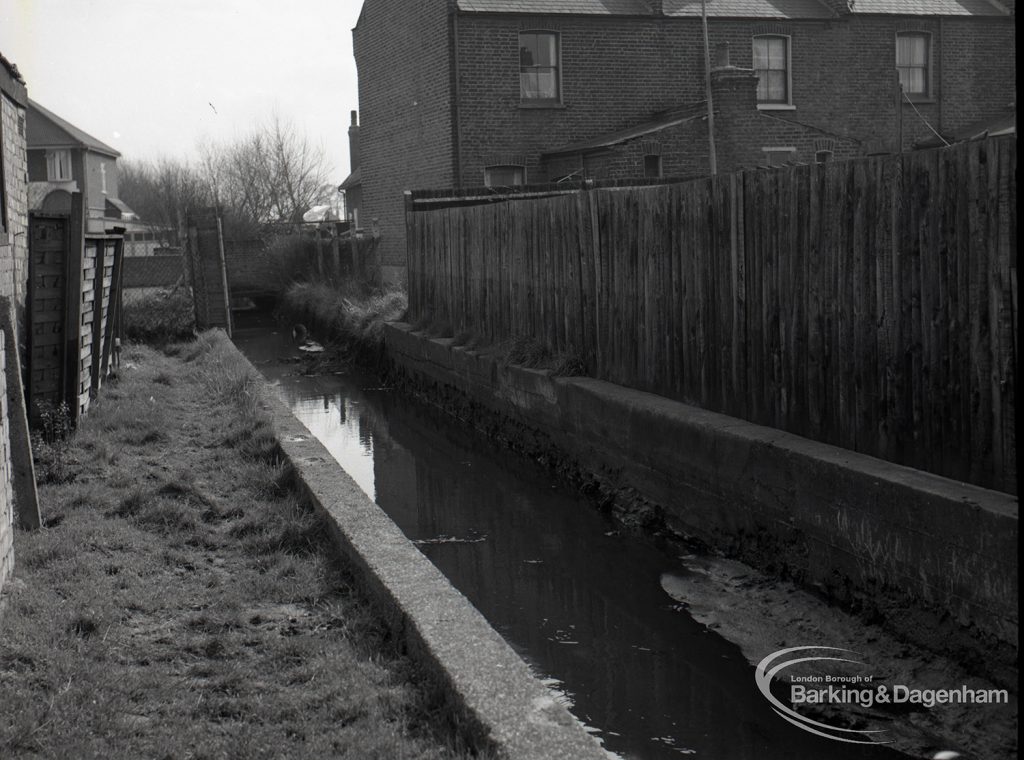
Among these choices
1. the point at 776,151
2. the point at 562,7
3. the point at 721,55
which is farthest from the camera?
the point at 721,55

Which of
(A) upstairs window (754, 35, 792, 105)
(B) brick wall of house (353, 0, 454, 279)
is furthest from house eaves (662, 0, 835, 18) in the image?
(B) brick wall of house (353, 0, 454, 279)

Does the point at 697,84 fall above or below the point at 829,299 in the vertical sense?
above

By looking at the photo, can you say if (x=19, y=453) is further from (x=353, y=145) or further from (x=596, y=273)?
(x=353, y=145)

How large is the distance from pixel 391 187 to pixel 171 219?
31509mm

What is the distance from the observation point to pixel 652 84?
25500 mm

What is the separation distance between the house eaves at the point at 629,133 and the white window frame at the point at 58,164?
43.1m

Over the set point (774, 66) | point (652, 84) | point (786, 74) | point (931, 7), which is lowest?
point (652, 84)

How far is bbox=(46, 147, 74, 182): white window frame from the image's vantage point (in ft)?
199

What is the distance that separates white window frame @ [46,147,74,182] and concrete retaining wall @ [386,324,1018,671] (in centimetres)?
5664

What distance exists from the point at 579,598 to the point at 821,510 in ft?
5.12

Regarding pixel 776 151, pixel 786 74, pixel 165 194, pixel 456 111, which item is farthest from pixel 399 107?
pixel 165 194

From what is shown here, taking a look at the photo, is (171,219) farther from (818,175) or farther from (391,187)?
(818,175)

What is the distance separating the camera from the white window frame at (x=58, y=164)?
60.6m

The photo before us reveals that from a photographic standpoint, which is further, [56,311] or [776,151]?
[776,151]
